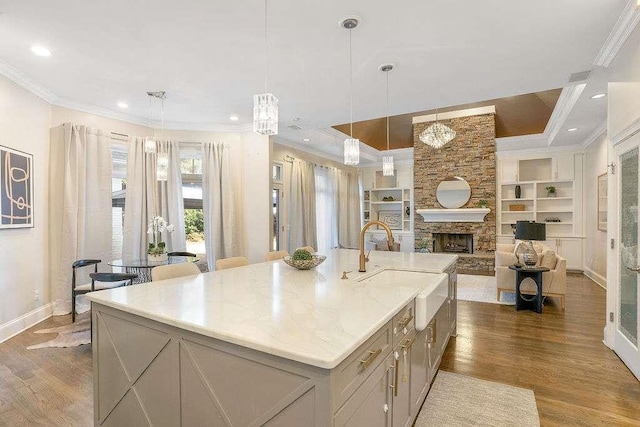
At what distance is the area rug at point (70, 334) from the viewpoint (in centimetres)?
333

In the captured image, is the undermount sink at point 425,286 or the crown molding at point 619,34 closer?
the undermount sink at point 425,286

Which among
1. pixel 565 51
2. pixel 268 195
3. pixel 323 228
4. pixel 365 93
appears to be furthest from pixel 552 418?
pixel 323 228

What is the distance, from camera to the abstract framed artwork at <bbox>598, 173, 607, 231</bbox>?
223 inches

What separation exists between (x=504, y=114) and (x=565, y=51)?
478 cm

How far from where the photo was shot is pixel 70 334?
3.58 metres

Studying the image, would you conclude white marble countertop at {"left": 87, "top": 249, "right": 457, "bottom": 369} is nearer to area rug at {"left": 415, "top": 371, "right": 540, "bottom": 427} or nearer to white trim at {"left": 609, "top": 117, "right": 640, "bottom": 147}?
area rug at {"left": 415, "top": 371, "right": 540, "bottom": 427}

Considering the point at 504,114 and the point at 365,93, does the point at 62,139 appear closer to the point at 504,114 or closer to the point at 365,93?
the point at 365,93

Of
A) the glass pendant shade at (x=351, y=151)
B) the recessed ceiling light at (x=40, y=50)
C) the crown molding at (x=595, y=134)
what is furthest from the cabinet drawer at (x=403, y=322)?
the crown molding at (x=595, y=134)

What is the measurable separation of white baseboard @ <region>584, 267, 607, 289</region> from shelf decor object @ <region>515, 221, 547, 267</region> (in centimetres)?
218

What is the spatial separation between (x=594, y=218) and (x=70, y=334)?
875cm

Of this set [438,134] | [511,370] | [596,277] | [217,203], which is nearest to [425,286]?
[511,370]

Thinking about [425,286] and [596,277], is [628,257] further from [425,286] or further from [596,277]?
[596,277]

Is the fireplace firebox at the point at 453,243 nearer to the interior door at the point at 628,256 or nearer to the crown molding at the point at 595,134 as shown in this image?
the crown molding at the point at 595,134

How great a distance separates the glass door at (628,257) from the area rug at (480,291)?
5.99ft
